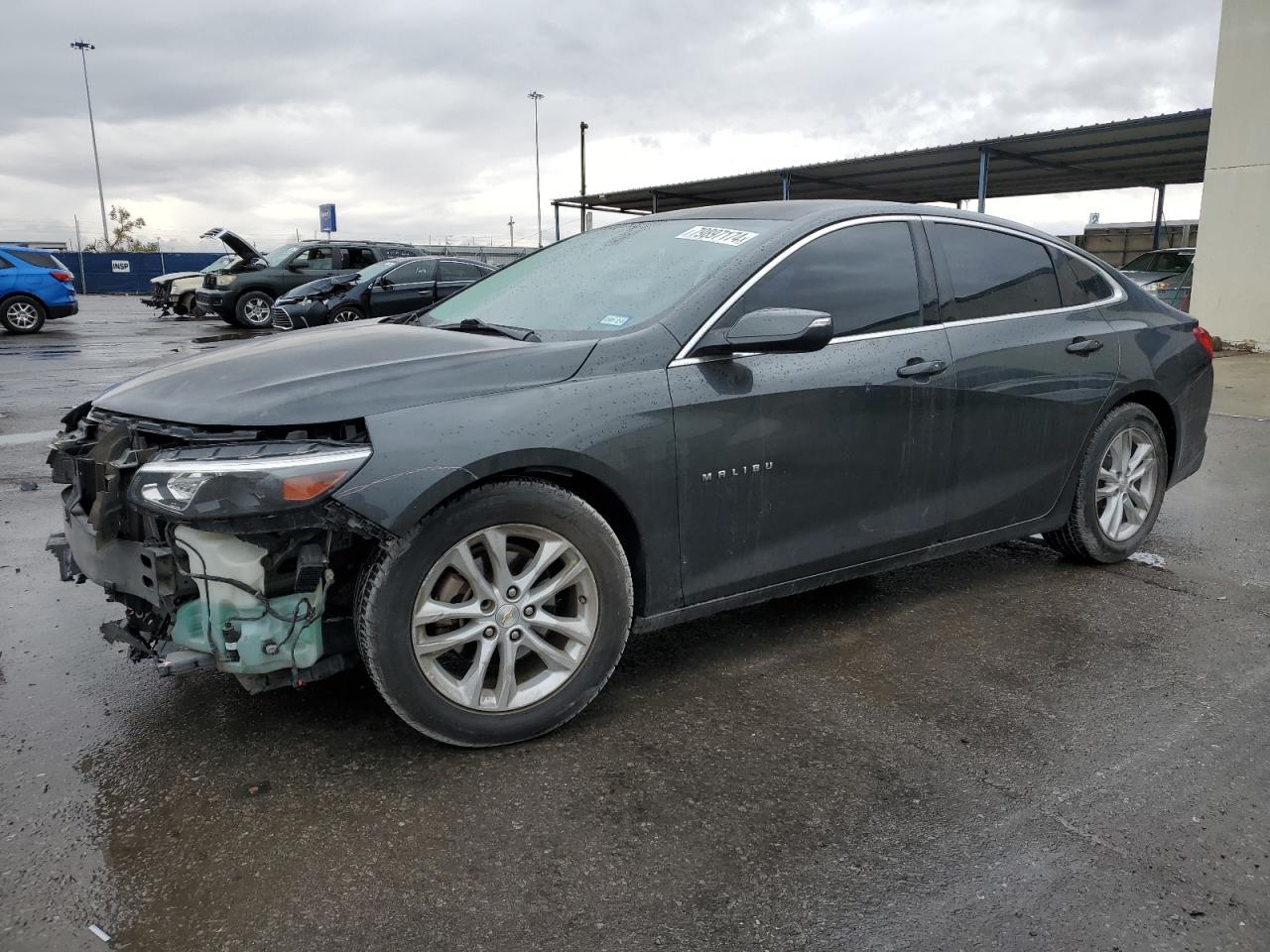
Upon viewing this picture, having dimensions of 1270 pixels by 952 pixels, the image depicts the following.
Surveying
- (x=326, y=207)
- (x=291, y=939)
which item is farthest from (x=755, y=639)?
(x=326, y=207)

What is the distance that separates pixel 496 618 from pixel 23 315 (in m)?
18.9

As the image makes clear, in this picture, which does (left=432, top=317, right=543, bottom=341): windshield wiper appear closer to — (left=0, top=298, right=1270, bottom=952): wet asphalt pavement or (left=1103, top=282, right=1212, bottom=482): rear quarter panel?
(left=0, top=298, right=1270, bottom=952): wet asphalt pavement

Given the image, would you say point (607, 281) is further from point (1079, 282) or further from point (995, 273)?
point (1079, 282)

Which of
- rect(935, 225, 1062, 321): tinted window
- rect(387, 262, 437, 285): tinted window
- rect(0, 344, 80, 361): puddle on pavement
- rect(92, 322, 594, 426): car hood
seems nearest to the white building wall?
rect(935, 225, 1062, 321): tinted window

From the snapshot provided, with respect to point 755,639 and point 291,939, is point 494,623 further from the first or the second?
point 755,639

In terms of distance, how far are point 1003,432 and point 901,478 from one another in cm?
62

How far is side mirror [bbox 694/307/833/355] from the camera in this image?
9.58 ft

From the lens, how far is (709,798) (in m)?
2.55

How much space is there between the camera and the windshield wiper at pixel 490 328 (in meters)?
3.16

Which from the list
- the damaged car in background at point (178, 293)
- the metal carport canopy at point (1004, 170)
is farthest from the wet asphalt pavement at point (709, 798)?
the damaged car in background at point (178, 293)

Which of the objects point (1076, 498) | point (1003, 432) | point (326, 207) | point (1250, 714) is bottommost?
point (1250, 714)

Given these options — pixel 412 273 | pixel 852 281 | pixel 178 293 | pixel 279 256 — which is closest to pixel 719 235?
pixel 852 281

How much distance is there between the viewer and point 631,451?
2861 mm

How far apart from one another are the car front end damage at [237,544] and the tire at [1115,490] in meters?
3.24
